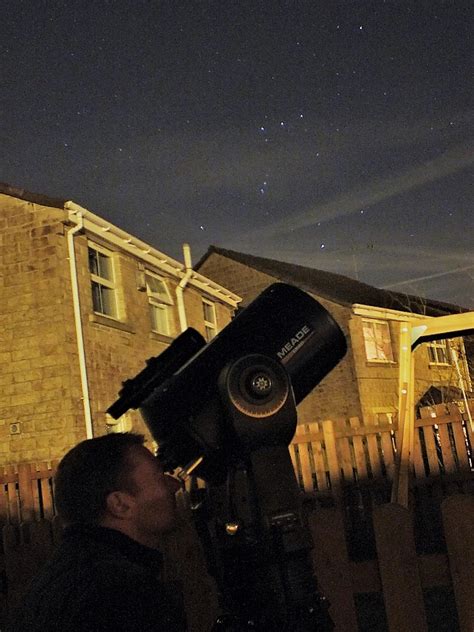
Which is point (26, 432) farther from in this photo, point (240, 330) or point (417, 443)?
point (240, 330)

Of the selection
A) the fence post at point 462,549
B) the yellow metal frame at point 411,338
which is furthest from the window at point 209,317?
the fence post at point 462,549

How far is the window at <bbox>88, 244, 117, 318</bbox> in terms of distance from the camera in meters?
14.5

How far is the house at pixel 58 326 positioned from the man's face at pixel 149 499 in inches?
423

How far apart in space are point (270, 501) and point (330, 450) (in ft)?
16.4

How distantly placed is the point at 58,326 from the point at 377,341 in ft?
49.7

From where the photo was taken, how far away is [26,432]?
12742mm

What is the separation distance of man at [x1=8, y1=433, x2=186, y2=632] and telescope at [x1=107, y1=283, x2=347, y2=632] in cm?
27

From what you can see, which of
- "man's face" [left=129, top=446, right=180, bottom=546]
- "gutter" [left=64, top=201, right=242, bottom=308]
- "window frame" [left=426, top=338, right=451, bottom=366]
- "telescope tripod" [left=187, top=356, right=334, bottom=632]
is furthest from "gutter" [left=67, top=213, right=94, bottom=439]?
"window frame" [left=426, top=338, right=451, bottom=366]

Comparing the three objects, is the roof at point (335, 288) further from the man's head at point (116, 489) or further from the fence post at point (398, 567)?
the man's head at point (116, 489)

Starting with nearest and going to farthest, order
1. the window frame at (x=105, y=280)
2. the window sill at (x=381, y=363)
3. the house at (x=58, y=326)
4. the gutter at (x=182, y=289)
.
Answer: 1. the house at (x=58, y=326)
2. the window frame at (x=105, y=280)
3. the gutter at (x=182, y=289)
4. the window sill at (x=381, y=363)

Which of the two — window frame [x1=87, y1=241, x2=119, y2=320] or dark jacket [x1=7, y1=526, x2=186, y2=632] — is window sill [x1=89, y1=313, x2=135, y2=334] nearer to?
window frame [x1=87, y1=241, x2=119, y2=320]

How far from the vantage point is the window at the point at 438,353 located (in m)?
27.3

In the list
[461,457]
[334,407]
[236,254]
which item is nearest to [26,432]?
[461,457]

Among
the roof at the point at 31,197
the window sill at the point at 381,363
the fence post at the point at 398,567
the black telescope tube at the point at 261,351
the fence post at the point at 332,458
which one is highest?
the roof at the point at 31,197
